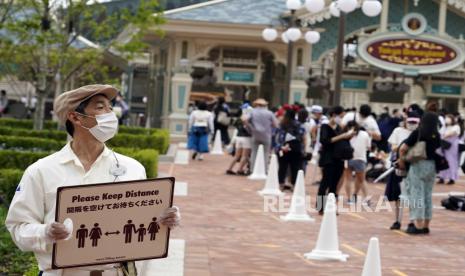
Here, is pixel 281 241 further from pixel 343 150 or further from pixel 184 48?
pixel 184 48

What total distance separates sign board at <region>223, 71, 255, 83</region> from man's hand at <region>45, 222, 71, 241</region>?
3154 centimetres

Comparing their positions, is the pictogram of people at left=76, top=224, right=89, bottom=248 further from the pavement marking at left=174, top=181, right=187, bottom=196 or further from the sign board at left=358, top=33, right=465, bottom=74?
the sign board at left=358, top=33, right=465, bottom=74

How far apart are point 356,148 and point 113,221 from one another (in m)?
12.7

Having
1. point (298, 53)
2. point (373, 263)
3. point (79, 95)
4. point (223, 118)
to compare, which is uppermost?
point (298, 53)

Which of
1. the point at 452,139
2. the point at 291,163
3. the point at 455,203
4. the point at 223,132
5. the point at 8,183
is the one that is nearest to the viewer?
the point at 8,183

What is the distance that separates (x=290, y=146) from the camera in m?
19.8

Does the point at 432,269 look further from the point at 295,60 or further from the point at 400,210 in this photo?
the point at 295,60

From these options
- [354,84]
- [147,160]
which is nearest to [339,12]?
[147,160]

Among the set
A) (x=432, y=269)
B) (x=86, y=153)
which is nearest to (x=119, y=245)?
(x=86, y=153)

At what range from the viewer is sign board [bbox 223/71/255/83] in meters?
36.3

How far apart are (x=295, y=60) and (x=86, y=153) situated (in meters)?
31.5

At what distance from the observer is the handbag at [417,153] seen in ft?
45.6

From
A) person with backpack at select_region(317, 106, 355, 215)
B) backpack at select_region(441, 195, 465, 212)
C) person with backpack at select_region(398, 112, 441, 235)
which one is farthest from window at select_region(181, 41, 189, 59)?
person with backpack at select_region(398, 112, 441, 235)

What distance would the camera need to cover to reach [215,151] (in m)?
31.5
